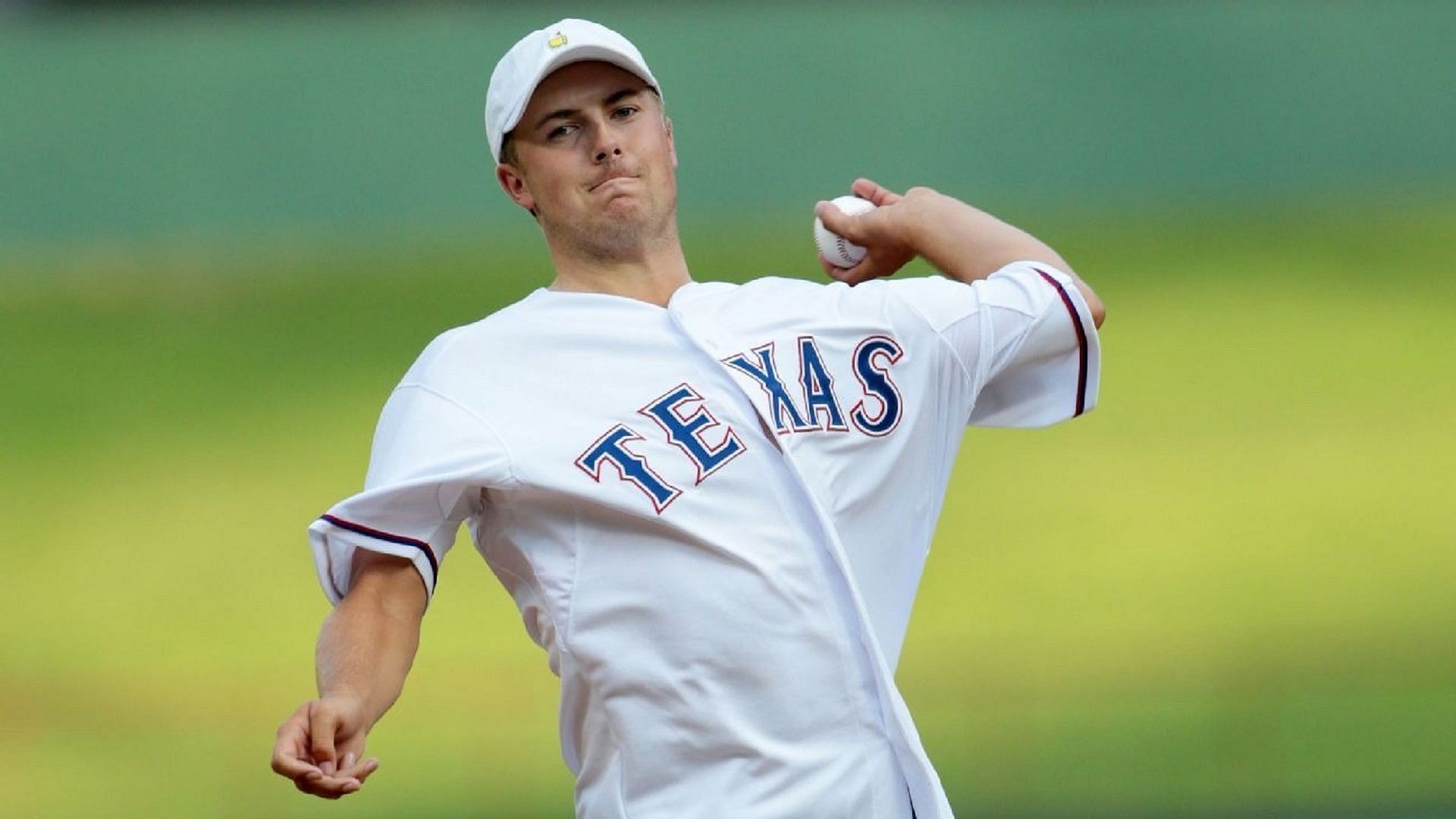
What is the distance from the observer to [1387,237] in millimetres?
11898

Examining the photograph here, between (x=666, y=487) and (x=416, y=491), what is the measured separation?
35 cm

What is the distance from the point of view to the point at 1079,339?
3422 millimetres

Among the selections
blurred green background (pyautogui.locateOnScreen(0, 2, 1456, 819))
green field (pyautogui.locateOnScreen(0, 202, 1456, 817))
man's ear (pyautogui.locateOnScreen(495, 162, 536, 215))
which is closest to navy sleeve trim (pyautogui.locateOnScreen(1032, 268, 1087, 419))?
man's ear (pyautogui.locateOnScreen(495, 162, 536, 215))

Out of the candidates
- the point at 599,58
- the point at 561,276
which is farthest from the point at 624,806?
the point at 599,58

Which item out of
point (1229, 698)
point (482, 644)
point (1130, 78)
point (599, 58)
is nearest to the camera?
point (599, 58)

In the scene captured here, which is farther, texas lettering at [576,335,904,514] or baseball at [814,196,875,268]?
baseball at [814,196,875,268]

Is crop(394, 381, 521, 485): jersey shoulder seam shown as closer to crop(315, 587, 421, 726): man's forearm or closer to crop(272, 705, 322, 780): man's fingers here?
crop(315, 587, 421, 726): man's forearm

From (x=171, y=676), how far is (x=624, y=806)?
6.62 metres

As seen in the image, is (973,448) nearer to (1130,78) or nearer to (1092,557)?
(1092,557)

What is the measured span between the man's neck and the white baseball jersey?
2.8 inches

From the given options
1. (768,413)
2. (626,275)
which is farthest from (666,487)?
(626,275)

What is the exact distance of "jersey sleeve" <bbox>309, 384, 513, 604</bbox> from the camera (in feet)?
9.91

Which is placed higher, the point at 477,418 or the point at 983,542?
the point at 477,418

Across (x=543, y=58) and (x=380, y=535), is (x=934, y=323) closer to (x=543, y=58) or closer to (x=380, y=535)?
(x=543, y=58)
